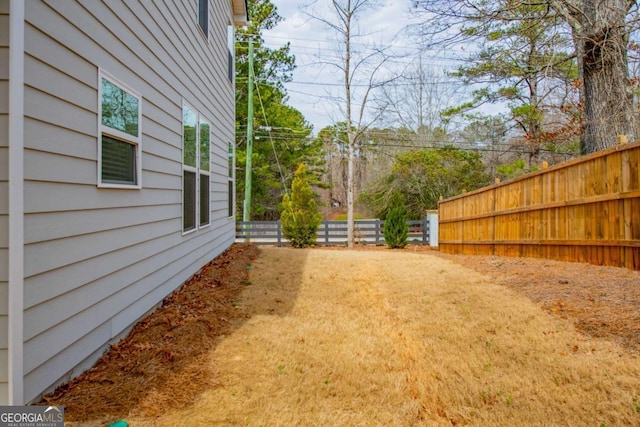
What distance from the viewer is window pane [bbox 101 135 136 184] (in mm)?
3223

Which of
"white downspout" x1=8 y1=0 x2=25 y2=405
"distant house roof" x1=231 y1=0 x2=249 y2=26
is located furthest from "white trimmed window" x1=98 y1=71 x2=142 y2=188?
"distant house roof" x1=231 y1=0 x2=249 y2=26

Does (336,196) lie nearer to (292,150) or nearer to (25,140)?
(292,150)

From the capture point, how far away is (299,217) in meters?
15.1

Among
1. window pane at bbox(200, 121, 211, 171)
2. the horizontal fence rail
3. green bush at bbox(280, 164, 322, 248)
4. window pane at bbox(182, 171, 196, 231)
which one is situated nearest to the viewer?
window pane at bbox(182, 171, 196, 231)

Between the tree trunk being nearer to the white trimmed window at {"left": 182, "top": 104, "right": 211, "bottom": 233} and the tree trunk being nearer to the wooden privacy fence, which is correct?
the wooden privacy fence

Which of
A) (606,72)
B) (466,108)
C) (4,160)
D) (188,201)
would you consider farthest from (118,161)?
(466,108)

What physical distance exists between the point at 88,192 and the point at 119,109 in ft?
3.00

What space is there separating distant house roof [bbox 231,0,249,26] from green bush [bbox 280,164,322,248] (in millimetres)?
5521

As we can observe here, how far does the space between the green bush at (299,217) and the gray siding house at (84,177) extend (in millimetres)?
9629

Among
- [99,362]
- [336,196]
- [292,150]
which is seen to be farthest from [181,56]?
[336,196]

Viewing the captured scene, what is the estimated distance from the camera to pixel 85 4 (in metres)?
2.91

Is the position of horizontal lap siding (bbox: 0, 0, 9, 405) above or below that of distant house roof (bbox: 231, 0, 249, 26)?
below

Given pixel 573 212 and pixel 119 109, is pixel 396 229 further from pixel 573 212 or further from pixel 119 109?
pixel 119 109

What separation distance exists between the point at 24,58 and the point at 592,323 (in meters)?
4.49
